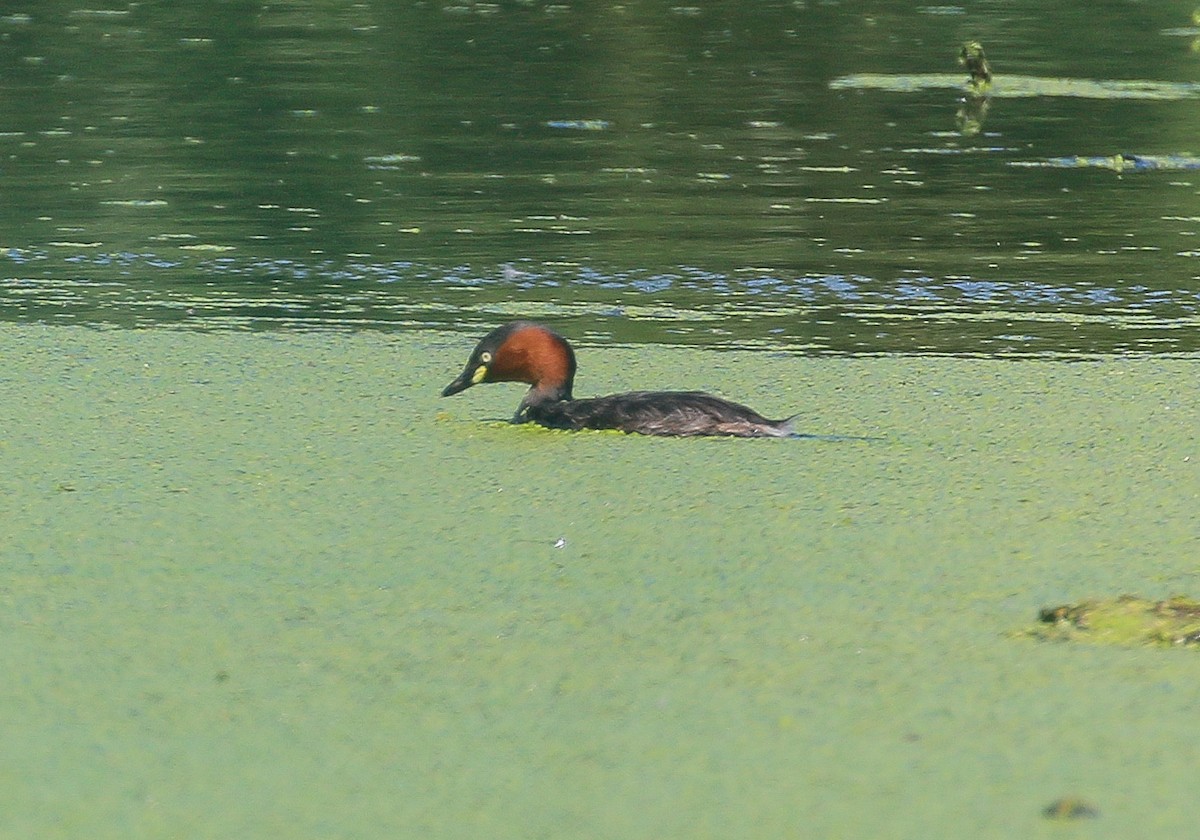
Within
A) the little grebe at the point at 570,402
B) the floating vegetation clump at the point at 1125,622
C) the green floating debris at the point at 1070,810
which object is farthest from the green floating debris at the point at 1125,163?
the green floating debris at the point at 1070,810

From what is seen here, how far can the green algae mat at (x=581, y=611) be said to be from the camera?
238 cm

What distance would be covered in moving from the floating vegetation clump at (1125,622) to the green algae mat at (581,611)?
0.05m

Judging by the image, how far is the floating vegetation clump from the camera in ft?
9.50

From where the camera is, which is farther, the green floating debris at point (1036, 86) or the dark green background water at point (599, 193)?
the green floating debris at point (1036, 86)

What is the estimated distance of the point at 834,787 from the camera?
2.39 metres

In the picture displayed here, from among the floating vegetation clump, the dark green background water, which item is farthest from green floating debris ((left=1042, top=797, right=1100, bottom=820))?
the dark green background water

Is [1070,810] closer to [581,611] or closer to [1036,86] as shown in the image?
[581,611]

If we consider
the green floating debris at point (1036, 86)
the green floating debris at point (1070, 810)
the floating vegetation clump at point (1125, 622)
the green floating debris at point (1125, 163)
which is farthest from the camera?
the green floating debris at point (1036, 86)

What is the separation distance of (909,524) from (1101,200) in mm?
4984

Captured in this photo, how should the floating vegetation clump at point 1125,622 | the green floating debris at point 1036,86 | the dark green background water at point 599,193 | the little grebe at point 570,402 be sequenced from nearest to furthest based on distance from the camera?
1. the floating vegetation clump at point 1125,622
2. the little grebe at point 570,402
3. the dark green background water at point 599,193
4. the green floating debris at point 1036,86

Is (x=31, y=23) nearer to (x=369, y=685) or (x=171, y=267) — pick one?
(x=171, y=267)

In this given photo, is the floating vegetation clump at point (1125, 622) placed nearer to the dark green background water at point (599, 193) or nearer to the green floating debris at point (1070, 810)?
the green floating debris at point (1070, 810)

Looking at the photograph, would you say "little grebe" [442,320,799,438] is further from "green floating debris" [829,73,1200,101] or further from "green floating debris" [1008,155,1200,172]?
"green floating debris" [829,73,1200,101]

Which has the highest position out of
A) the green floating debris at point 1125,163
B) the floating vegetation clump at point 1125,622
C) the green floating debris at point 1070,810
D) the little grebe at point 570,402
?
the green floating debris at point 1070,810
